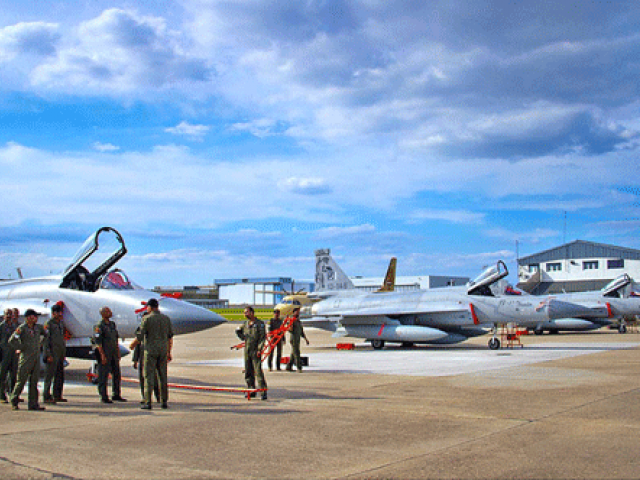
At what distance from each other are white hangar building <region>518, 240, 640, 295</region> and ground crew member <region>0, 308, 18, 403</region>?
4990 cm

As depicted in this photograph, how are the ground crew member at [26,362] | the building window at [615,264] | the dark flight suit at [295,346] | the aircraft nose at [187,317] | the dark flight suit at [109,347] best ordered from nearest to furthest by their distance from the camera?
1. the ground crew member at [26,362]
2. the dark flight suit at [109,347]
3. the aircraft nose at [187,317]
4. the dark flight suit at [295,346]
5. the building window at [615,264]

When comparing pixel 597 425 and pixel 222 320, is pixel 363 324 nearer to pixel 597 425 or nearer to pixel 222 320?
pixel 222 320

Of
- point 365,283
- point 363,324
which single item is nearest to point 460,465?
point 363,324

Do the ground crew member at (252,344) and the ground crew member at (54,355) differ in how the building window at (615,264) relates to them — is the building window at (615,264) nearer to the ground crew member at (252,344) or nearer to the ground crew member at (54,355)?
the ground crew member at (252,344)

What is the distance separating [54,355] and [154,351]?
66.1 inches

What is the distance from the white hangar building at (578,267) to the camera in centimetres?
5668

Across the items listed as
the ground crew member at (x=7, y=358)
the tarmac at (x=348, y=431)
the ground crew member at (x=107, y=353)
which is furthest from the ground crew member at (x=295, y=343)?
the ground crew member at (x=7, y=358)

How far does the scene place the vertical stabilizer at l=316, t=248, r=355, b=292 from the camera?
110 ft

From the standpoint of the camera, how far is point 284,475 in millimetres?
5102

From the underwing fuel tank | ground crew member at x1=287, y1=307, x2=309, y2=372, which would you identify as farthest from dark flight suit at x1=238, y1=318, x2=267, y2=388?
the underwing fuel tank

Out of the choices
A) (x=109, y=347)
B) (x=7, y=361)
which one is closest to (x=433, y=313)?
(x=109, y=347)

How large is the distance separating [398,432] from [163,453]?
254 centimetres

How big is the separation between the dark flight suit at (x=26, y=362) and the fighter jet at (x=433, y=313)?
49.2 feet

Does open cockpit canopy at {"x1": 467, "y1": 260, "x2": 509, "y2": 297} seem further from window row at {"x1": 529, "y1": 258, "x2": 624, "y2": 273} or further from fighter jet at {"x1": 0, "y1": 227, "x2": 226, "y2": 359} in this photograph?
window row at {"x1": 529, "y1": 258, "x2": 624, "y2": 273}
